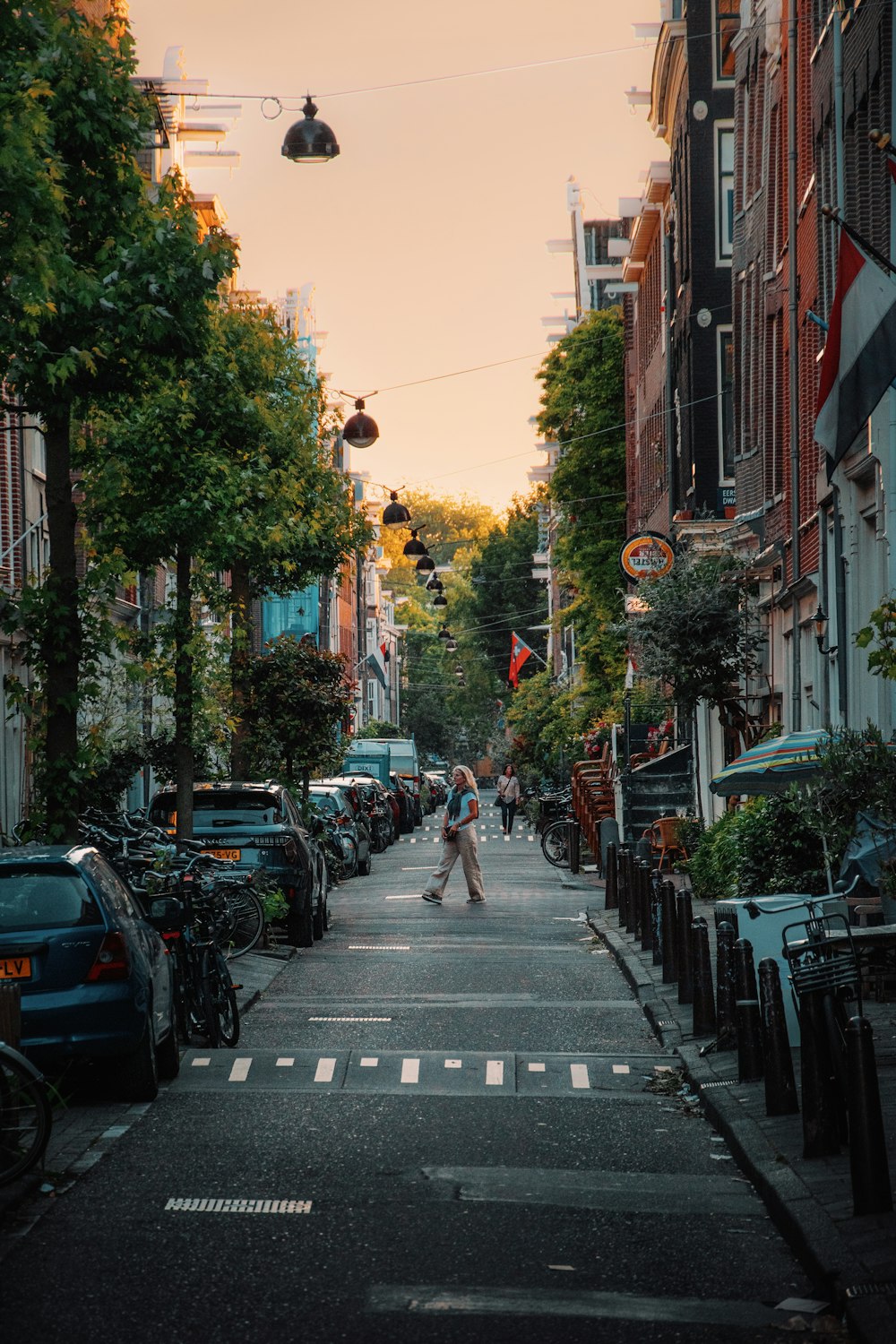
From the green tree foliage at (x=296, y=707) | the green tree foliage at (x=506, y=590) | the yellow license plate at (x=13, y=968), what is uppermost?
the green tree foliage at (x=506, y=590)

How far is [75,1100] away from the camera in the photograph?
10898 mm

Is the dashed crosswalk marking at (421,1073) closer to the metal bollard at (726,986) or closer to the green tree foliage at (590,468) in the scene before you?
the metal bollard at (726,986)

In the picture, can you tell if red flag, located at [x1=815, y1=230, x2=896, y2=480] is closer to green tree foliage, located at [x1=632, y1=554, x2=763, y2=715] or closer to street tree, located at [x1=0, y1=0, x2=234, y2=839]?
street tree, located at [x1=0, y1=0, x2=234, y2=839]

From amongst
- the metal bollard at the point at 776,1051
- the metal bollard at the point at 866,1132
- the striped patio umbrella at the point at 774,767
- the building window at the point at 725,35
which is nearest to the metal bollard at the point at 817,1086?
the metal bollard at the point at 776,1051

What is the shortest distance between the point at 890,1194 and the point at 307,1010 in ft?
27.9

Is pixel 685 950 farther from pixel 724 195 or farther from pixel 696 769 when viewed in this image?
pixel 724 195

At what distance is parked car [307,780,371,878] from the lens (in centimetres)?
3509

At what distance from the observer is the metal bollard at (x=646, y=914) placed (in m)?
18.4

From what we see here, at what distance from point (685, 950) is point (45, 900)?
5540mm

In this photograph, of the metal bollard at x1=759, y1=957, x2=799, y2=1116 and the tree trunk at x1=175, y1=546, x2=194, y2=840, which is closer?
the metal bollard at x1=759, y1=957, x2=799, y2=1116

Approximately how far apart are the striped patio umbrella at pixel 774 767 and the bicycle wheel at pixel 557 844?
738 inches

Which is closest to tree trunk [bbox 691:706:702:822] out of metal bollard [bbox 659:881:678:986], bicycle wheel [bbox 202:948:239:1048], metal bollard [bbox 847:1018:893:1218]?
metal bollard [bbox 659:881:678:986]

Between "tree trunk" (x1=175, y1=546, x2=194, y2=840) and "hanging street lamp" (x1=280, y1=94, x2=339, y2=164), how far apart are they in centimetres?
467

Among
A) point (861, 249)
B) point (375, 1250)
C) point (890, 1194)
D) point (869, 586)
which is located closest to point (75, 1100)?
point (375, 1250)
